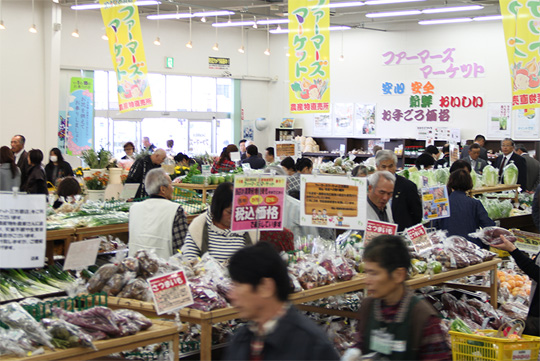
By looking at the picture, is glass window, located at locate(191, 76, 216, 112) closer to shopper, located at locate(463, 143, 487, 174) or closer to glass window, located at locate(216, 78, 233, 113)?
glass window, located at locate(216, 78, 233, 113)

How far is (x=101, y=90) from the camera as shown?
1742cm

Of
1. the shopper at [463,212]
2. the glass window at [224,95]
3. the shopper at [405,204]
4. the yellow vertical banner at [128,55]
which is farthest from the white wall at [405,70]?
the shopper at [405,204]

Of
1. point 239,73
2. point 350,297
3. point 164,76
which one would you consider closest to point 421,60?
point 239,73

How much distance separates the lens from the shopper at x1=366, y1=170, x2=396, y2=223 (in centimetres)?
552

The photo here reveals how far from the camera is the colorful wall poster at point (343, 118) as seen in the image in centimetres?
1920

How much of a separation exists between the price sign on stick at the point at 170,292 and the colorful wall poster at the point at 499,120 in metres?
14.2

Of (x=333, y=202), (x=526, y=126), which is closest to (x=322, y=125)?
(x=526, y=126)

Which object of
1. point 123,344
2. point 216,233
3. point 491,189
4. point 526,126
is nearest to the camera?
point 123,344

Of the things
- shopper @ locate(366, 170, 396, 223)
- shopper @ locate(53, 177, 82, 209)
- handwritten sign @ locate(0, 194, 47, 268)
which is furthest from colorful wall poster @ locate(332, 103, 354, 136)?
handwritten sign @ locate(0, 194, 47, 268)

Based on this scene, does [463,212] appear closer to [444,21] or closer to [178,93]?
[444,21]

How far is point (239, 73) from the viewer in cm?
2028

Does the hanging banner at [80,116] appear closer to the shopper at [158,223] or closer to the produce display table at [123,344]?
the shopper at [158,223]

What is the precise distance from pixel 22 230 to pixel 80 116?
44.2 ft

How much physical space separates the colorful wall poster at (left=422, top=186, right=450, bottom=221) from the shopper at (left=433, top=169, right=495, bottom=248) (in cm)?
17
